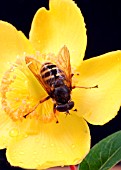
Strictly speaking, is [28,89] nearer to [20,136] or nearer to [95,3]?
[20,136]

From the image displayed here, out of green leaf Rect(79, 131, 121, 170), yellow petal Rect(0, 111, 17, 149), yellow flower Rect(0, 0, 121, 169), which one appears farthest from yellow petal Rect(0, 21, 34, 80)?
green leaf Rect(79, 131, 121, 170)

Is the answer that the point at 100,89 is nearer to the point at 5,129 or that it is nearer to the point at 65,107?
the point at 65,107

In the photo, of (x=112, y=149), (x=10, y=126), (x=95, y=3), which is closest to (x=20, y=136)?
(x=10, y=126)

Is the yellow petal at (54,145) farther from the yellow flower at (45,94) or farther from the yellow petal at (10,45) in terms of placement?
the yellow petal at (10,45)

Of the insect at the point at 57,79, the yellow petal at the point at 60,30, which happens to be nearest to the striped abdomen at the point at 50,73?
the insect at the point at 57,79

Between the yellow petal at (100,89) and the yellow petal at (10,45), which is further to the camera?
the yellow petal at (10,45)

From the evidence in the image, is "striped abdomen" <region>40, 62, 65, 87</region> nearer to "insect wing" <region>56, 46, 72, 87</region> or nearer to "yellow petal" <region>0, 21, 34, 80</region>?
"insect wing" <region>56, 46, 72, 87</region>

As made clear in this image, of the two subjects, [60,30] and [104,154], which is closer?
[104,154]

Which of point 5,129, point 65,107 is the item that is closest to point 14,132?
point 5,129
